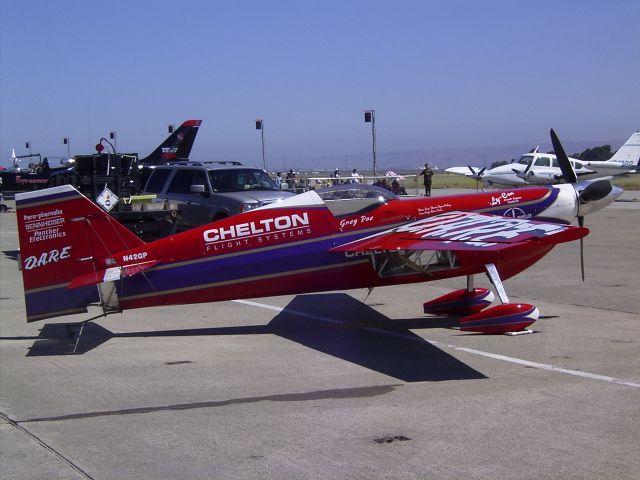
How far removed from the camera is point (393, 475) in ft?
15.7

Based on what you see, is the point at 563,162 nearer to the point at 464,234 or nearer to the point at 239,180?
the point at 464,234

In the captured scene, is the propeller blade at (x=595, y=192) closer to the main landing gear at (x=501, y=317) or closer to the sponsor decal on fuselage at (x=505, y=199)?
the sponsor decal on fuselage at (x=505, y=199)

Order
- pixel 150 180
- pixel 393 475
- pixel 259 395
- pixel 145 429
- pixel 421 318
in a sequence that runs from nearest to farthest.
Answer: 1. pixel 393 475
2. pixel 145 429
3. pixel 259 395
4. pixel 421 318
5. pixel 150 180

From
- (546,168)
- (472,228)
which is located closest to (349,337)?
(472,228)

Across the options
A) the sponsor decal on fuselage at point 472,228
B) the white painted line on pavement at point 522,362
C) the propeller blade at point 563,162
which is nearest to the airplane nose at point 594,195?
the propeller blade at point 563,162

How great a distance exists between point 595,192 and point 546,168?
84.8 ft

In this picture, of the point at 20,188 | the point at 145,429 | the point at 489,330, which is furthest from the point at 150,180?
the point at 20,188

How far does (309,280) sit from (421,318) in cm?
189

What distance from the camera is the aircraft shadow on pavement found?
7699 mm

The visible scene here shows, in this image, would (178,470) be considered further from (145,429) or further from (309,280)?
(309,280)

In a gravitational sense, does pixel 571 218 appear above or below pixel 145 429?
above

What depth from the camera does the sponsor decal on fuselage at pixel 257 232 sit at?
9.18 m

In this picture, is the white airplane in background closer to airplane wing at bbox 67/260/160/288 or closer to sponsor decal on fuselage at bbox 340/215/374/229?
sponsor decal on fuselage at bbox 340/215/374/229

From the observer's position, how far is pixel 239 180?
17.0 meters
